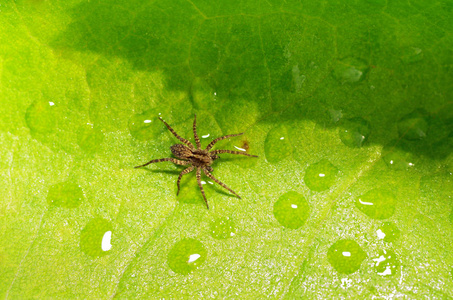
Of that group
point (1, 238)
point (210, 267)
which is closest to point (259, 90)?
point (210, 267)

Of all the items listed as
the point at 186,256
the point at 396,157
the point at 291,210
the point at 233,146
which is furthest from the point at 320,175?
the point at 186,256

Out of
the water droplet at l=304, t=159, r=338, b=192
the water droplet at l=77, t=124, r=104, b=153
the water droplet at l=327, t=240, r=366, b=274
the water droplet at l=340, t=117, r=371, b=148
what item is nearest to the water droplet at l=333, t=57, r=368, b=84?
the water droplet at l=340, t=117, r=371, b=148

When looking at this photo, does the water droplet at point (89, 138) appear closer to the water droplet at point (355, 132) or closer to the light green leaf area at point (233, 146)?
the light green leaf area at point (233, 146)

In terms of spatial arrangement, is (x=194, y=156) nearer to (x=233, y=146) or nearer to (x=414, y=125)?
(x=233, y=146)

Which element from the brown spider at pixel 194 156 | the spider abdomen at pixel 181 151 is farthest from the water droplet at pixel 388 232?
the spider abdomen at pixel 181 151

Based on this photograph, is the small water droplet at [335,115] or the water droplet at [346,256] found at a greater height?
the small water droplet at [335,115]

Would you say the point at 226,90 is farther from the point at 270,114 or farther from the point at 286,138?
the point at 286,138

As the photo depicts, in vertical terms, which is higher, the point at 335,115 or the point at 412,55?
the point at 412,55
